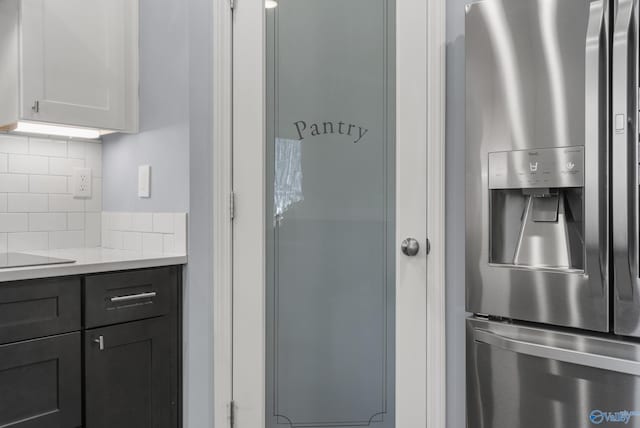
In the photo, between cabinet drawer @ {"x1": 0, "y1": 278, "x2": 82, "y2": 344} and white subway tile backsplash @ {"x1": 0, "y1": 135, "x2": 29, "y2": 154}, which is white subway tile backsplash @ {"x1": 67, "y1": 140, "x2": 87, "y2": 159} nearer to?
white subway tile backsplash @ {"x1": 0, "y1": 135, "x2": 29, "y2": 154}

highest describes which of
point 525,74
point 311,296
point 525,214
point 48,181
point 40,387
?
point 525,74

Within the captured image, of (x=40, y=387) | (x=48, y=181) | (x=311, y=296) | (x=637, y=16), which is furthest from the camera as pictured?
(x=48, y=181)

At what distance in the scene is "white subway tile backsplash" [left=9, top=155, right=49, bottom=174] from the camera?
6.78 ft

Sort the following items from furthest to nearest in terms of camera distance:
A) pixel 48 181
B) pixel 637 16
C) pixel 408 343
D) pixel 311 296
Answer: pixel 48 181, pixel 311 296, pixel 408 343, pixel 637 16

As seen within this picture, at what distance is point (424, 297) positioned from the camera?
1630 mm

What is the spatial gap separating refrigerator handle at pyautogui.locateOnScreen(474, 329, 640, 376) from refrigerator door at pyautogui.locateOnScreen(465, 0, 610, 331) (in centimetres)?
6

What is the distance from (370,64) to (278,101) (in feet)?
1.25

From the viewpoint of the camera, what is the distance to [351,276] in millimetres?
1755

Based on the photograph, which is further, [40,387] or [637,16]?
[40,387]

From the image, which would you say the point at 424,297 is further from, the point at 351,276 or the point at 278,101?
the point at 278,101

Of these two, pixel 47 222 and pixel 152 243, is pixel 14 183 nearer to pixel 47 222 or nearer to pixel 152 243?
pixel 47 222

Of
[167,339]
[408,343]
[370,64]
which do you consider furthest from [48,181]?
[408,343]

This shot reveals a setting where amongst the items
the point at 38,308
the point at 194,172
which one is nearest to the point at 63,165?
the point at 194,172

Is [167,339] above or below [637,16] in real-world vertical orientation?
below
